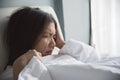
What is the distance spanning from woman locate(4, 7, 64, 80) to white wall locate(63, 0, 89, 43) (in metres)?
0.69

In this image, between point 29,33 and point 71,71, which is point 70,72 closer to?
point 71,71

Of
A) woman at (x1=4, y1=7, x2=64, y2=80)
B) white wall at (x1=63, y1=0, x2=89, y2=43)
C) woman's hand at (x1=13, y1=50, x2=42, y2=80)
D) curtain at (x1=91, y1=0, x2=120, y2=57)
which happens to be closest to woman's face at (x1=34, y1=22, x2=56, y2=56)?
woman at (x1=4, y1=7, x2=64, y2=80)

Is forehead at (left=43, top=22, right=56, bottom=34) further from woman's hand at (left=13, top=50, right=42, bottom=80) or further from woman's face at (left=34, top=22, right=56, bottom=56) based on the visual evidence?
woman's hand at (left=13, top=50, right=42, bottom=80)

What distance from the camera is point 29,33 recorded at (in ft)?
3.93

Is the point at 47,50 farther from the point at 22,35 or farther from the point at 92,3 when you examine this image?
the point at 92,3

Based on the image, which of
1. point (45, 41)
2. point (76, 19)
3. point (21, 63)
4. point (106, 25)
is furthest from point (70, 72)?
point (106, 25)

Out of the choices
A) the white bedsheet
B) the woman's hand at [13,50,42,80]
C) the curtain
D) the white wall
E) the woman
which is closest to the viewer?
the white bedsheet

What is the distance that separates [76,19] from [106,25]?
35 cm

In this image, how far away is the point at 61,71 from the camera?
875mm

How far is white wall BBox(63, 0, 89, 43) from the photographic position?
1.92 metres

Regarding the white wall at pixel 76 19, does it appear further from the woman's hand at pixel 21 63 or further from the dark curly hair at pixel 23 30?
the woman's hand at pixel 21 63

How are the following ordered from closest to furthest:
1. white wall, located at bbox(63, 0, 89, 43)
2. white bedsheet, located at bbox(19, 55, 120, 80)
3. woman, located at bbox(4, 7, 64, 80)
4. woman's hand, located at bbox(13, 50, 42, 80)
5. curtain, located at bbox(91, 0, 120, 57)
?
white bedsheet, located at bbox(19, 55, 120, 80) < woman's hand, located at bbox(13, 50, 42, 80) < woman, located at bbox(4, 7, 64, 80) < white wall, located at bbox(63, 0, 89, 43) < curtain, located at bbox(91, 0, 120, 57)

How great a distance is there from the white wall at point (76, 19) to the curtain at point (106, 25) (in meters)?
0.08

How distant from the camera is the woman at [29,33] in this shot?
3.92ft
